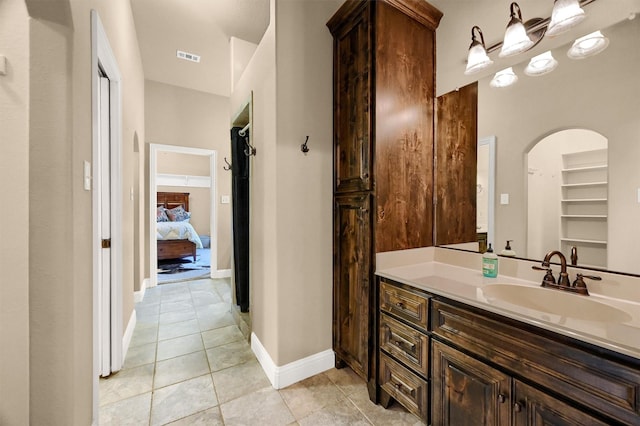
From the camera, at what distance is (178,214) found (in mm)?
7457

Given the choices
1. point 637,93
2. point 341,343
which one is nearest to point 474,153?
point 637,93

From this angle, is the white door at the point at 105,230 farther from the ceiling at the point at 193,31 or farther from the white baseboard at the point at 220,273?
the white baseboard at the point at 220,273

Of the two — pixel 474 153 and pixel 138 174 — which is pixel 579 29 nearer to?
pixel 474 153

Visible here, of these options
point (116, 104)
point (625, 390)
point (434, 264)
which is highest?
point (116, 104)

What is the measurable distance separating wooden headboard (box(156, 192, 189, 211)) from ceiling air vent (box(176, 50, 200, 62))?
5.50 meters

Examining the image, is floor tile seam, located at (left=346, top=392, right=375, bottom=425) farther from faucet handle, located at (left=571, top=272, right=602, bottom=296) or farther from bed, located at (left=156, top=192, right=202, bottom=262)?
bed, located at (left=156, top=192, right=202, bottom=262)

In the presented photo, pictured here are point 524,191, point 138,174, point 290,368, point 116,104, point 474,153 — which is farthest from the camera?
point 138,174

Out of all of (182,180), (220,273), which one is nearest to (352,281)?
(220,273)

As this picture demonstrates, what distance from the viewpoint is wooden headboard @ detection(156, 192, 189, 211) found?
26.0ft

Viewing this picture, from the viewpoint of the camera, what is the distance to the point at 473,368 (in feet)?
3.68

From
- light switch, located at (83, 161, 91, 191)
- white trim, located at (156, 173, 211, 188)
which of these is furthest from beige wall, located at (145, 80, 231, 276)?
white trim, located at (156, 173, 211, 188)

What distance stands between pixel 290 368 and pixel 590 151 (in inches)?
79.7

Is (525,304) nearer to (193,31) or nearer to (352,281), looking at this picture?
(352,281)

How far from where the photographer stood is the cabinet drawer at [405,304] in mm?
1318
